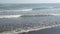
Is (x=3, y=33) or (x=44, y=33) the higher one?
(x=3, y=33)

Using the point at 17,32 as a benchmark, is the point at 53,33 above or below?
below

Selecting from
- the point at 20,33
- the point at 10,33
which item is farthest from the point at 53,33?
the point at 10,33

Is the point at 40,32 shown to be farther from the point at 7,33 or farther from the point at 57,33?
the point at 7,33

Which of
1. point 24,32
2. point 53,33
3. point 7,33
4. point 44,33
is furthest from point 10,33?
point 53,33

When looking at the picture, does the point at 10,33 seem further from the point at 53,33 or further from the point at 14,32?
the point at 53,33

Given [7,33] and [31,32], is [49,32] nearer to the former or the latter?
[31,32]

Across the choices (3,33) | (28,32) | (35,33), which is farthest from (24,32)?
(3,33)

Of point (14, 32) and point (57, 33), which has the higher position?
point (14, 32)

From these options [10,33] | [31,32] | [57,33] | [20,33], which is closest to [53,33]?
[57,33]
